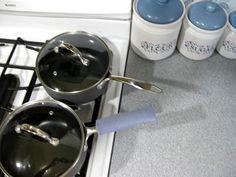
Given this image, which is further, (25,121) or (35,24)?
(35,24)

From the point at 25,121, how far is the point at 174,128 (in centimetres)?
30

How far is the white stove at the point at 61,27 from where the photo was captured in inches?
25.7

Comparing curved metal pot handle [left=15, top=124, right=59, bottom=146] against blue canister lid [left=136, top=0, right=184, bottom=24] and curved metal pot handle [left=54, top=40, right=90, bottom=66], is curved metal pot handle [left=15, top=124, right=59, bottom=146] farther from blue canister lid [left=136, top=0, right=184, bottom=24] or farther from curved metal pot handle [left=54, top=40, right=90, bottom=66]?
blue canister lid [left=136, top=0, right=184, bottom=24]

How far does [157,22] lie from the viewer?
0.63 m

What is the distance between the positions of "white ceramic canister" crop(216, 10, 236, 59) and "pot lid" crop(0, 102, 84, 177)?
1.28 feet

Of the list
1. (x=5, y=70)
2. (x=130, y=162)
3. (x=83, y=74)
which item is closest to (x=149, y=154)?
(x=130, y=162)

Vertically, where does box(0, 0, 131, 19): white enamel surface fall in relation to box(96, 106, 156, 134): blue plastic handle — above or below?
above

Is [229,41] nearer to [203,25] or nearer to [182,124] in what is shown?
[203,25]

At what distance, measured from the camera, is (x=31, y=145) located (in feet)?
1.74

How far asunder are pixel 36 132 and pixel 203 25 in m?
0.40

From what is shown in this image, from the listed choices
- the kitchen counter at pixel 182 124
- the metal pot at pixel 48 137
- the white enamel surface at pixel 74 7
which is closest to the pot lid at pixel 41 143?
the metal pot at pixel 48 137

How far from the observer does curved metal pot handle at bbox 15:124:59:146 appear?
0.49m

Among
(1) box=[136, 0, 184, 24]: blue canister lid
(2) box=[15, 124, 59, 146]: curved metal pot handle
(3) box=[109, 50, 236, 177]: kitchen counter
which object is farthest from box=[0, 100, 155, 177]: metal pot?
(1) box=[136, 0, 184, 24]: blue canister lid

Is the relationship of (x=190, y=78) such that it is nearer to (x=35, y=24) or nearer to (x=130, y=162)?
(x=130, y=162)
